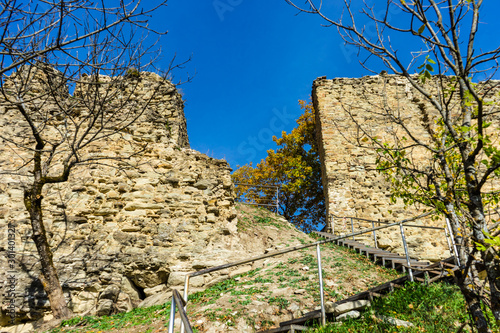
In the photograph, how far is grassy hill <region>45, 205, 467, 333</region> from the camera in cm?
419

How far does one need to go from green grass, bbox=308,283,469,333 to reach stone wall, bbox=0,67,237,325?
135 inches

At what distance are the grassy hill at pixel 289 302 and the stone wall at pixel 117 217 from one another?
0.76 metres

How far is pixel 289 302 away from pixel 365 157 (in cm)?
814

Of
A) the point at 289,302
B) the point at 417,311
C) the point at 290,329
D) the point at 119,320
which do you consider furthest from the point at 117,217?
the point at 417,311

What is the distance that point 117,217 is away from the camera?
6.96 m

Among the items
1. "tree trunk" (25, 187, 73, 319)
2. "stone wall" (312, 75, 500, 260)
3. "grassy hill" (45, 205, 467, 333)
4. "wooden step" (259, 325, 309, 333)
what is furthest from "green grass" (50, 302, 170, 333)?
"stone wall" (312, 75, 500, 260)

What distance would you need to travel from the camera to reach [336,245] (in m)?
9.32

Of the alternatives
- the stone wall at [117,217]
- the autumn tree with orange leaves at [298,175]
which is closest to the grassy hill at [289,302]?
the stone wall at [117,217]

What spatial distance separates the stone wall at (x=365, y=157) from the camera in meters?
10.2

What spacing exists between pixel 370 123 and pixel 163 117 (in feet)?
26.8

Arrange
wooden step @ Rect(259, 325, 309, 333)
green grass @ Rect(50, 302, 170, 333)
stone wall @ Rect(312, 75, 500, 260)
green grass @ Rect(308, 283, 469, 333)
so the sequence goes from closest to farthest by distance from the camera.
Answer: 1. green grass @ Rect(308, 283, 469, 333)
2. wooden step @ Rect(259, 325, 309, 333)
3. green grass @ Rect(50, 302, 170, 333)
4. stone wall @ Rect(312, 75, 500, 260)

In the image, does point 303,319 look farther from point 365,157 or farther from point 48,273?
point 365,157

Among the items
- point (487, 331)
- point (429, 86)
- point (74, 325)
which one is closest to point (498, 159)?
point (487, 331)

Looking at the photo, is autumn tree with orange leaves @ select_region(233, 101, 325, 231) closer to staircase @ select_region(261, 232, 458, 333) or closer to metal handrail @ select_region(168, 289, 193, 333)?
staircase @ select_region(261, 232, 458, 333)
